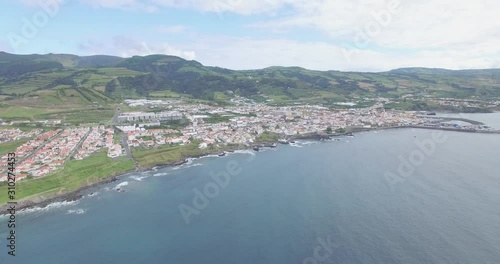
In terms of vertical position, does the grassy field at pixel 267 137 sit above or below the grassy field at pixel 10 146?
below

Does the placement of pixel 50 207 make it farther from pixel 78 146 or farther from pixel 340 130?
pixel 340 130

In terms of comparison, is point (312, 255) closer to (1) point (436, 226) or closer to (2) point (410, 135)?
(1) point (436, 226)

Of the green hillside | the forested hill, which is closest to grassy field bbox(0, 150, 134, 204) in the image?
the green hillside

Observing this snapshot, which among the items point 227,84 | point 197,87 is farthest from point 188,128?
point 227,84

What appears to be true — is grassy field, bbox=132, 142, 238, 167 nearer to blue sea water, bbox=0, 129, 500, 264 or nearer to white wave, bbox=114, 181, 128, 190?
blue sea water, bbox=0, 129, 500, 264

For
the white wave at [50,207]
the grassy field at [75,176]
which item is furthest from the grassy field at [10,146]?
the white wave at [50,207]

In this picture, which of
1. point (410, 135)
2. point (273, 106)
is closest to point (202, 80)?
point (273, 106)

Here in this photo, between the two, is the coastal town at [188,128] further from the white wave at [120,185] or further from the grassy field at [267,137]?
the white wave at [120,185]
